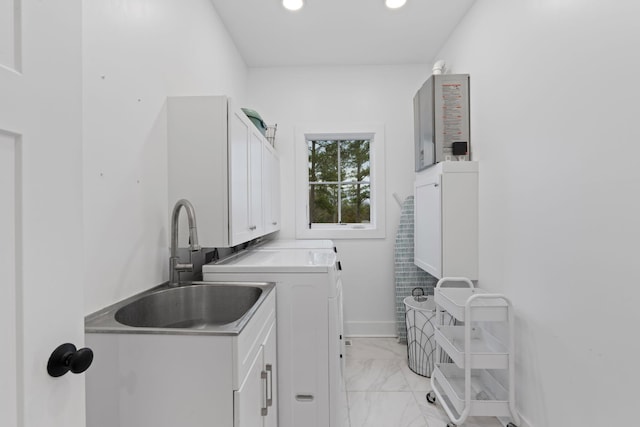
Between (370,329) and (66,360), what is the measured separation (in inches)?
111

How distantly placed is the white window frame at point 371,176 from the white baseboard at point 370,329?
33.9 inches

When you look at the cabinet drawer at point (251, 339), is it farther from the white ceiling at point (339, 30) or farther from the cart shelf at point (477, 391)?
the white ceiling at point (339, 30)

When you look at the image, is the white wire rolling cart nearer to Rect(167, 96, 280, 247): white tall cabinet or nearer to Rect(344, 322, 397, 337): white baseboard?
Rect(344, 322, 397, 337): white baseboard

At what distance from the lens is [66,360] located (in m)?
0.55

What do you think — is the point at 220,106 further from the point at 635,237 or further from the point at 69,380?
the point at 635,237

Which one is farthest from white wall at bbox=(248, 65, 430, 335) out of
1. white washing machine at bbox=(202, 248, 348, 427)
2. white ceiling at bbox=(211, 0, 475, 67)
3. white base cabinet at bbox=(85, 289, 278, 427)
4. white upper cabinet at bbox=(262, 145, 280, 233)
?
white base cabinet at bbox=(85, 289, 278, 427)

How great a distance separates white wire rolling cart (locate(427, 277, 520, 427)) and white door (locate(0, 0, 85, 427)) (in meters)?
1.64

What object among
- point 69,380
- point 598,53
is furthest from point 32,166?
point 598,53

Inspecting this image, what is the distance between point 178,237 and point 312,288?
731 millimetres

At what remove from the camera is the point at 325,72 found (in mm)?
3098

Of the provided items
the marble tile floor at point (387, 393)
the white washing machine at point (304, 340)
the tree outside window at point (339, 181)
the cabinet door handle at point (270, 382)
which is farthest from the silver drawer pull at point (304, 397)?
the tree outside window at point (339, 181)

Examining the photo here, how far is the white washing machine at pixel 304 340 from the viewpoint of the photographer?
1548 mm

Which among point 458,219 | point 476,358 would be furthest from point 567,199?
point 476,358

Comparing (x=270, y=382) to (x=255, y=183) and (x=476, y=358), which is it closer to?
(x=476, y=358)
